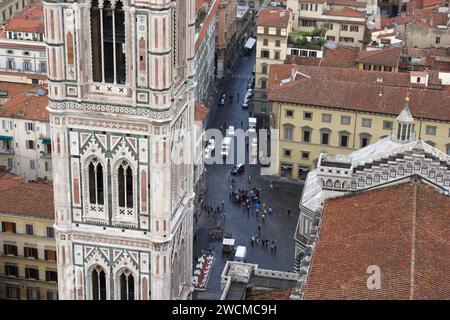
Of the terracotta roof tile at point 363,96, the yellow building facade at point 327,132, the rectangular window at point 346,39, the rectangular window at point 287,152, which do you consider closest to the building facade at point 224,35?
the rectangular window at point 346,39

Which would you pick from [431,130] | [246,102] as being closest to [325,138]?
[431,130]

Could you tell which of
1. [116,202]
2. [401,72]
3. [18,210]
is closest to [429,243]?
Answer: [116,202]

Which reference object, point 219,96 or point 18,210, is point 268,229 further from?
point 219,96

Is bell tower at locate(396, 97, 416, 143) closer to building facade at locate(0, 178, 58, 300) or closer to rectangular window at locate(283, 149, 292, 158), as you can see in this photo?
building facade at locate(0, 178, 58, 300)

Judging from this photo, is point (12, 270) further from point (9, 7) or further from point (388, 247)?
point (9, 7)

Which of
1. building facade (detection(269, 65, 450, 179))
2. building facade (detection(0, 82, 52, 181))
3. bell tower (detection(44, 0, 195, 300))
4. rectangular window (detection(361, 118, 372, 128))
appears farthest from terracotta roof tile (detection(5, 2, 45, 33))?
bell tower (detection(44, 0, 195, 300))

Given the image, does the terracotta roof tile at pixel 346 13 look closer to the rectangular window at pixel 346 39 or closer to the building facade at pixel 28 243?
the rectangular window at pixel 346 39

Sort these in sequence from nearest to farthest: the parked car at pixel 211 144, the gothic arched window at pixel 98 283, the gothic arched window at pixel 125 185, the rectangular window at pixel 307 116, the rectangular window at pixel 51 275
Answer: the gothic arched window at pixel 125 185 < the gothic arched window at pixel 98 283 < the rectangular window at pixel 51 275 < the rectangular window at pixel 307 116 < the parked car at pixel 211 144
